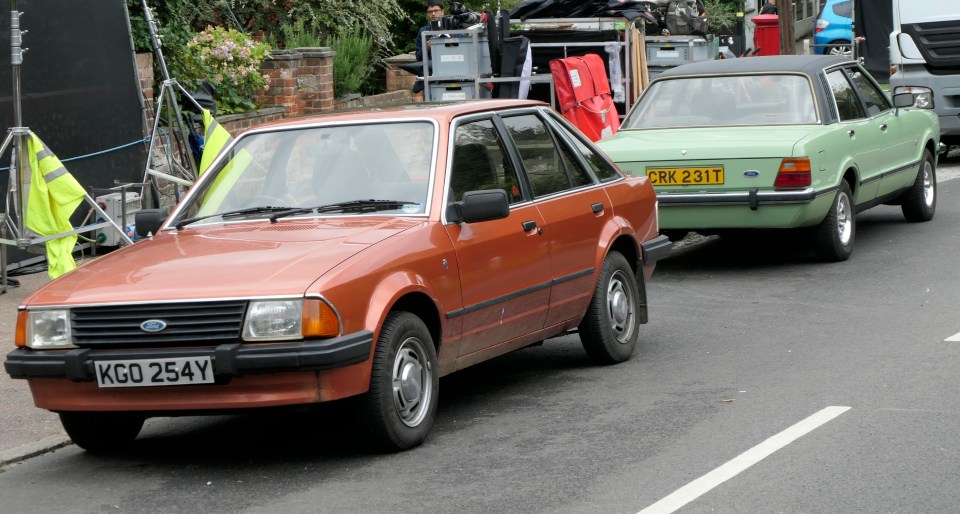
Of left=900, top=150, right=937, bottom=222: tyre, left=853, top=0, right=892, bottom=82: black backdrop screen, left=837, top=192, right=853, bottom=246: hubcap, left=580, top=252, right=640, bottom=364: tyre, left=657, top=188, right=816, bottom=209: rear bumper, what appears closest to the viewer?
left=580, top=252, right=640, bottom=364: tyre

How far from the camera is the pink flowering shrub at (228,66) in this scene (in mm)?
15427

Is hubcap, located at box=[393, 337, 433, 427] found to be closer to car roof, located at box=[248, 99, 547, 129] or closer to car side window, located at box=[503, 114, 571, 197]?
car roof, located at box=[248, 99, 547, 129]

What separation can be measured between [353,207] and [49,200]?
14.6 feet

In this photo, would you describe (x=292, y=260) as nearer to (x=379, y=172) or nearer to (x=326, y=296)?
→ (x=326, y=296)

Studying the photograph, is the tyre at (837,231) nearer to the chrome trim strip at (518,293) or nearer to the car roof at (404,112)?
the chrome trim strip at (518,293)

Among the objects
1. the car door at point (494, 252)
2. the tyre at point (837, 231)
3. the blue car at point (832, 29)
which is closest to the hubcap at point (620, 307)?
the car door at point (494, 252)

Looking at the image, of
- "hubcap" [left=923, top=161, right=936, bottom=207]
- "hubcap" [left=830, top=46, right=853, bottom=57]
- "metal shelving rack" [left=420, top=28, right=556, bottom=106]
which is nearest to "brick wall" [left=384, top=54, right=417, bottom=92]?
"metal shelving rack" [left=420, top=28, right=556, bottom=106]

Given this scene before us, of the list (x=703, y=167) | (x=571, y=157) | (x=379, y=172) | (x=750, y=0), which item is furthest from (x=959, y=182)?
(x=750, y=0)

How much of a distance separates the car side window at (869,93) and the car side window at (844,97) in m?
0.12

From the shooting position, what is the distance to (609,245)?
27.2 feet

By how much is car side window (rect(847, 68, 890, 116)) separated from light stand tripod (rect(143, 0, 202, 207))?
561 centimetres

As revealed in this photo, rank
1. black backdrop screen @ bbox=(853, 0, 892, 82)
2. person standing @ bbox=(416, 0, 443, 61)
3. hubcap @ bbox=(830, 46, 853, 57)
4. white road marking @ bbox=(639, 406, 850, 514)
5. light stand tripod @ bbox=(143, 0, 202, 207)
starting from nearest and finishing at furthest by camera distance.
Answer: white road marking @ bbox=(639, 406, 850, 514)
light stand tripod @ bbox=(143, 0, 202, 207)
person standing @ bbox=(416, 0, 443, 61)
black backdrop screen @ bbox=(853, 0, 892, 82)
hubcap @ bbox=(830, 46, 853, 57)

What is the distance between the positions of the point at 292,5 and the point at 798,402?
1438cm

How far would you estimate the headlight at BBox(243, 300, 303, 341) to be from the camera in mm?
6004
